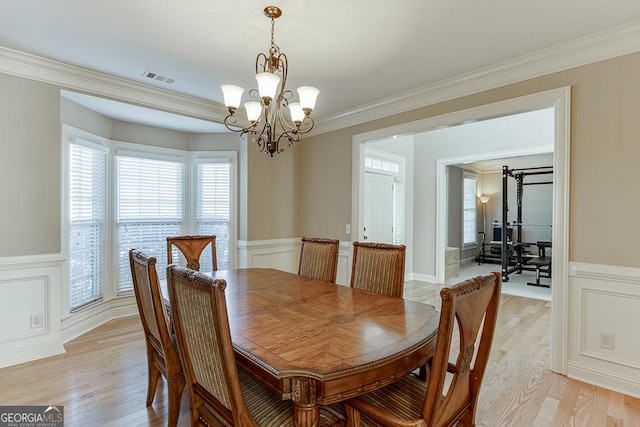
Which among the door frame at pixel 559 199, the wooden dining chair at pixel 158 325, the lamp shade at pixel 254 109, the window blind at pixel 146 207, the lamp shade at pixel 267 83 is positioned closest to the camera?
the wooden dining chair at pixel 158 325

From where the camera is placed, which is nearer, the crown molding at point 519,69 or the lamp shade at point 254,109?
the lamp shade at point 254,109

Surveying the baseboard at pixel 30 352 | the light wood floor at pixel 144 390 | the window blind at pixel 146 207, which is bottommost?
the light wood floor at pixel 144 390

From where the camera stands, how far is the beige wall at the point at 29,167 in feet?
8.80

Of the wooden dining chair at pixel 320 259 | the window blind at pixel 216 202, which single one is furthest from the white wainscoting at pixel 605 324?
the window blind at pixel 216 202

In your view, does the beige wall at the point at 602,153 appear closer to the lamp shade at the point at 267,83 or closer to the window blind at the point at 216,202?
the lamp shade at the point at 267,83

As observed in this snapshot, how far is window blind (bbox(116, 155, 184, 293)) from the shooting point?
3.92 metres

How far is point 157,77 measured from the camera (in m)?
3.15

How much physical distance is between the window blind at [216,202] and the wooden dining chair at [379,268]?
2461 mm

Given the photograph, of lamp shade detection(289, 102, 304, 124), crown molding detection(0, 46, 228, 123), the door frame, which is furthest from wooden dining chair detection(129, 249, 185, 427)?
the door frame

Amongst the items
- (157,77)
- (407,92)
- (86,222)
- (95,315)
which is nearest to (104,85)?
(157,77)

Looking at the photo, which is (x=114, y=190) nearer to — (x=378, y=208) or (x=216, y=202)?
(x=216, y=202)

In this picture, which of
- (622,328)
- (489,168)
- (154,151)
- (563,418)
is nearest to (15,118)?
(154,151)

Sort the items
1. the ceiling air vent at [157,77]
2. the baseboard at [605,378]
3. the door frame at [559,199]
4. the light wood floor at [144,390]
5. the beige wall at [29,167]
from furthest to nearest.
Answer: the ceiling air vent at [157,77], the beige wall at [29,167], the door frame at [559,199], the baseboard at [605,378], the light wood floor at [144,390]

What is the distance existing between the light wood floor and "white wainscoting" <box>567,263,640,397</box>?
11 centimetres
